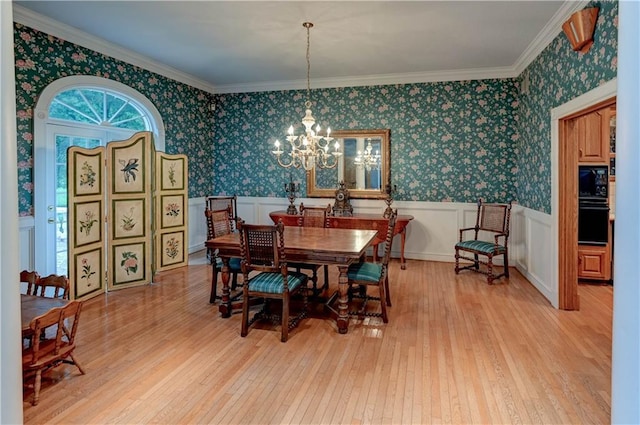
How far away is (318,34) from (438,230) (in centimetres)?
334

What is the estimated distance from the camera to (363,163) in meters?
6.30

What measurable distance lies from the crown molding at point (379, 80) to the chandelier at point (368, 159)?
918mm

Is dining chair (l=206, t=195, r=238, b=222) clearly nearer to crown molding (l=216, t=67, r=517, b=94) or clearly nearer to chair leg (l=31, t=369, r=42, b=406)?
crown molding (l=216, t=67, r=517, b=94)

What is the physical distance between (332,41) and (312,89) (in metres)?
1.96

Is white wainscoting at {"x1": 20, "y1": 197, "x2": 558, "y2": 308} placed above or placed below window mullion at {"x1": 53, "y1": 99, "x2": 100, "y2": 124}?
below

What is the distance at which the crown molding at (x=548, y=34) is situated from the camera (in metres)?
3.45

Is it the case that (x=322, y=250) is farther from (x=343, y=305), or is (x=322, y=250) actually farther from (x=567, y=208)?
(x=567, y=208)

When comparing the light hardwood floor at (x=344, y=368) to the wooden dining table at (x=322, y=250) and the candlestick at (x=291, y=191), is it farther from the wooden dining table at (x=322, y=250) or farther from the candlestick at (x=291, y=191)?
the candlestick at (x=291, y=191)

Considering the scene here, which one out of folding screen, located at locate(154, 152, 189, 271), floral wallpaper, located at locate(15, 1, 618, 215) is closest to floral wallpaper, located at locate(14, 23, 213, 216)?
floral wallpaper, located at locate(15, 1, 618, 215)

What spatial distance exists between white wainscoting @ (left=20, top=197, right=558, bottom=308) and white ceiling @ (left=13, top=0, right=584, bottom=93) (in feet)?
6.30

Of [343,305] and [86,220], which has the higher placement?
[86,220]

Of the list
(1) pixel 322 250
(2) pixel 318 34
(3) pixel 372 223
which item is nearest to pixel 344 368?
(1) pixel 322 250

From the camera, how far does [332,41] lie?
4.53m

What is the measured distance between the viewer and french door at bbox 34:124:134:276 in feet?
13.4
